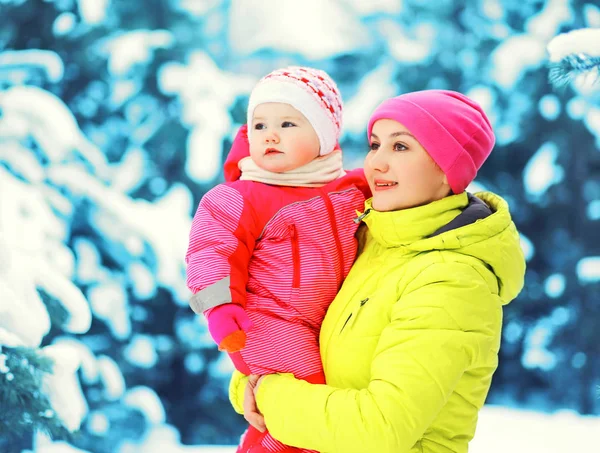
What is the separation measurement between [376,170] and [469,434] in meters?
0.57

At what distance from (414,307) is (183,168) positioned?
77.1 inches

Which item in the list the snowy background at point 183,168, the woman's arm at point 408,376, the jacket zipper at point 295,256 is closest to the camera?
the woman's arm at point 408,376

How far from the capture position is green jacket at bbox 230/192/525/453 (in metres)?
1.29

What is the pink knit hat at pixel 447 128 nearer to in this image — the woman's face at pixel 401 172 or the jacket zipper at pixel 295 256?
the woman's face at pixel 401 172

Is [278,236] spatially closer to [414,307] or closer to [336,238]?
[336,238]

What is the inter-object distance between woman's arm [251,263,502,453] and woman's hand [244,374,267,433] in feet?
0.29

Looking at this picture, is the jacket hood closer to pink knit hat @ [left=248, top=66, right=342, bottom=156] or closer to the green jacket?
the green jacket

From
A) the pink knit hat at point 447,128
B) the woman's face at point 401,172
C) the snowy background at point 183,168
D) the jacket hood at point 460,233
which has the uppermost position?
the snowy background at point 183,168

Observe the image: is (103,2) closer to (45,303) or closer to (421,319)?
(45,303)

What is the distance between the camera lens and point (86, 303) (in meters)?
3.11

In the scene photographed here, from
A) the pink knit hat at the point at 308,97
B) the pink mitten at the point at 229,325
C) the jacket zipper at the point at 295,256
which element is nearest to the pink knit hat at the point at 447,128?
the pink knit hat at the point at 308,97

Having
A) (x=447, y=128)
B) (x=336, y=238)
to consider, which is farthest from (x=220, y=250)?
(x=447, y=128)

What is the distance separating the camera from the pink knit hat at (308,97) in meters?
1.63

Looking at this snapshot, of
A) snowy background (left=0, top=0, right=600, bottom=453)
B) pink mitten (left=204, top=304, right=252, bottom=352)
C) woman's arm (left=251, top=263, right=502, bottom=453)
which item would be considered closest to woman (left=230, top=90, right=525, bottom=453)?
woman's arm (left=251, top=263, right=502, bottom=453)
